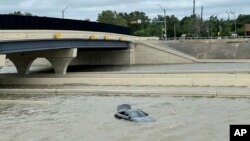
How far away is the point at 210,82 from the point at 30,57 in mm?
28214

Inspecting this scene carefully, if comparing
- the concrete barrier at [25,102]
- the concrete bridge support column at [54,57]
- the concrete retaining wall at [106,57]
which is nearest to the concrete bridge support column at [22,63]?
the concrete bridge support column at [54,57]

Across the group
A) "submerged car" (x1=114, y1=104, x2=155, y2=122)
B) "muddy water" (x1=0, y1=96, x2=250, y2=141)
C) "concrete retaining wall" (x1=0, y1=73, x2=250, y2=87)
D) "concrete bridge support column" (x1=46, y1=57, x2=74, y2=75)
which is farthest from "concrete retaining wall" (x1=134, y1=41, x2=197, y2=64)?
"submerged car" (x1=114, y1=104, x2=155, y2=122)

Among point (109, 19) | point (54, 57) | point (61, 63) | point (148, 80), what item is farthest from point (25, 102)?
point (109, 19)

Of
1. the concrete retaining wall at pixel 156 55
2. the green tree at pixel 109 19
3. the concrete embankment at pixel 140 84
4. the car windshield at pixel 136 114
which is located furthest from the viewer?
the green tree at pixel 109 19

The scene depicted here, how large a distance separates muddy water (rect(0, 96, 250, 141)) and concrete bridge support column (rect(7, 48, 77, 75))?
74.3 ft

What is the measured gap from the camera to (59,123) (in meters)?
32.6

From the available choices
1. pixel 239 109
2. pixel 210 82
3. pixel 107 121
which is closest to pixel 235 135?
pixel 107 121

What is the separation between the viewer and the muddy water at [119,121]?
2792cm

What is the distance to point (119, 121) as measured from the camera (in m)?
32.3

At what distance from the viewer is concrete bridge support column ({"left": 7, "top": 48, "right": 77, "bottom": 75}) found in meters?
66.8

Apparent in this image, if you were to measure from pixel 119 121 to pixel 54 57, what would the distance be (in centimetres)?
3730

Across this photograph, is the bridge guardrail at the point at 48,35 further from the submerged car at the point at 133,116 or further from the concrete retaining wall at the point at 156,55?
the submerged car at the point at 133,116

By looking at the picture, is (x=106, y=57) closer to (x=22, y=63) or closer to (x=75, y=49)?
(x=22, y=63)

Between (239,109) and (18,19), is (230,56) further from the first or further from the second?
(239,109)
